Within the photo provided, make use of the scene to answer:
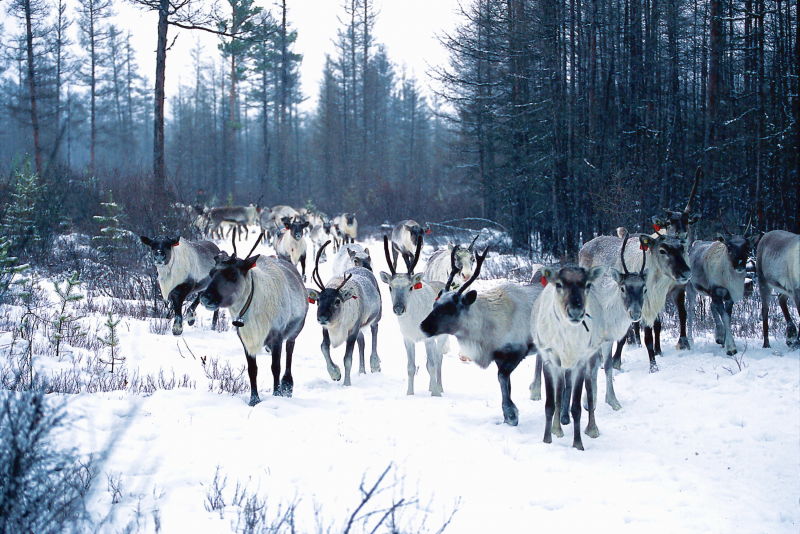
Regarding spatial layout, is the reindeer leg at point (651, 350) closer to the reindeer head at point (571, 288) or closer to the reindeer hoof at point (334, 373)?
the reindeer head at point (571, 288)

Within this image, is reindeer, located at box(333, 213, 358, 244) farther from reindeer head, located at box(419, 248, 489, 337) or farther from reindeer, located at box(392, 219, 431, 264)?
reindeer head, located at box(419, 248, 489, 337)

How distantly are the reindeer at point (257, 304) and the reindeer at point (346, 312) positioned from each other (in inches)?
11.7

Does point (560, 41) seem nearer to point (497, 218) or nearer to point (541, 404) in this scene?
point (497, 218)

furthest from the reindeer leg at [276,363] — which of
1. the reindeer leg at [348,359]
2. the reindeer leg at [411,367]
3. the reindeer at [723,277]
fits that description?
the reindeer at [723,277]

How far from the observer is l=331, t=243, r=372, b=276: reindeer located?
36.9ft

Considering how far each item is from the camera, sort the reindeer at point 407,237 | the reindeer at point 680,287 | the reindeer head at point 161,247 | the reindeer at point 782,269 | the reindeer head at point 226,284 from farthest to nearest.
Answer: the reindeer at point 407,237, the reindeer head at point 161,247, the reindeer at point 680,287, the reindeer at point 782,269, the reindeer head at point 226,284

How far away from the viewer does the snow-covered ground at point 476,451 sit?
4.32 m

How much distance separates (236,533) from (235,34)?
17.3 m

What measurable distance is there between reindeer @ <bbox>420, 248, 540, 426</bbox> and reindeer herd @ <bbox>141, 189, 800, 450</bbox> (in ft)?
0.04

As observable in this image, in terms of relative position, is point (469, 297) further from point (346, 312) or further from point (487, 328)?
point (346, 312)

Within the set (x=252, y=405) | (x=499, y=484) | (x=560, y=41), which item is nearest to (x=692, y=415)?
(x=499, y=484)

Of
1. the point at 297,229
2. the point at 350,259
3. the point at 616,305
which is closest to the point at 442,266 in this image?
the point at 350,259

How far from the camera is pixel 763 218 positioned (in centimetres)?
1435

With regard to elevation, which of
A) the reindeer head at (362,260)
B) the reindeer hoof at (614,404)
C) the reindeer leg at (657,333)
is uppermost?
the reindeer head at (362,260)
